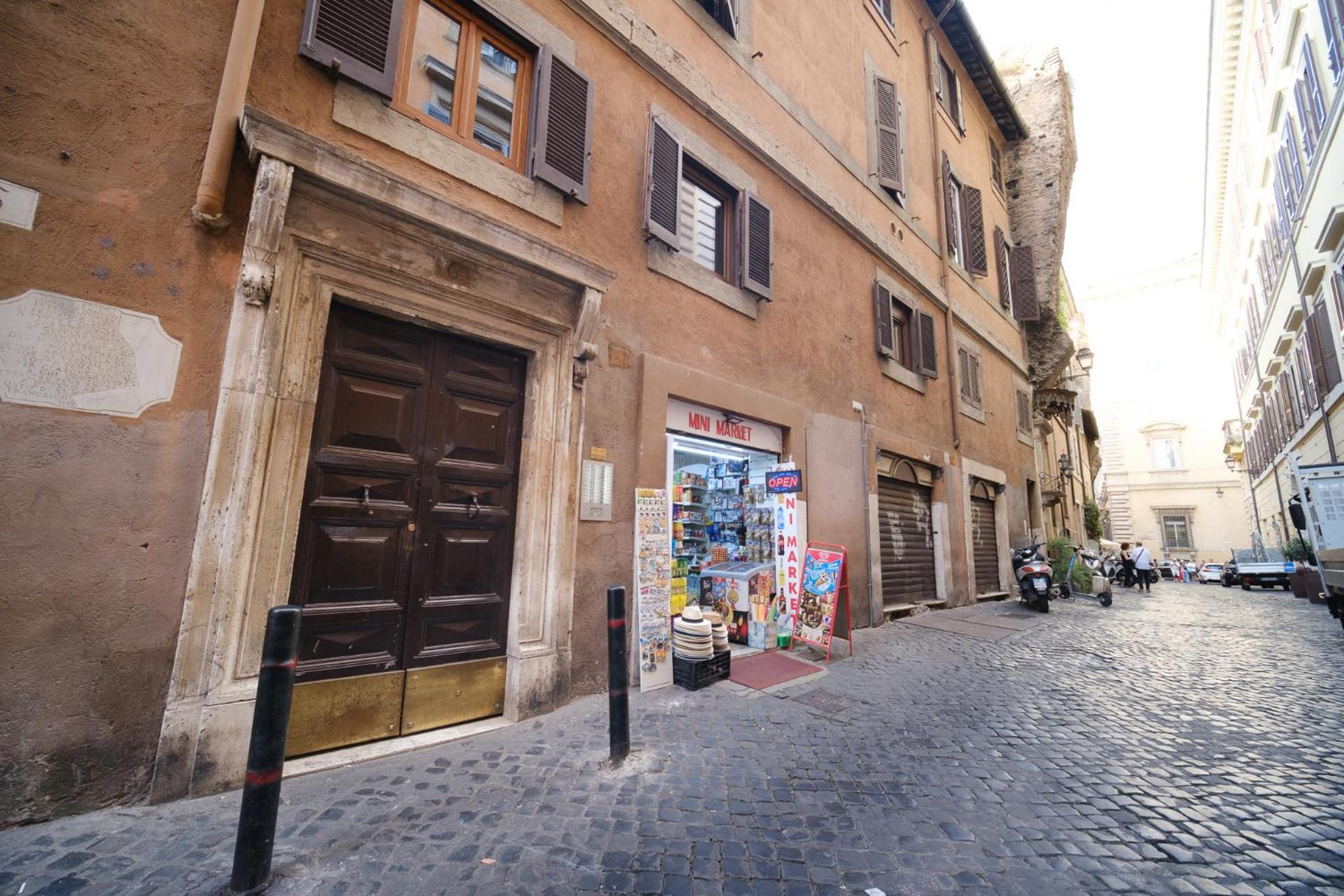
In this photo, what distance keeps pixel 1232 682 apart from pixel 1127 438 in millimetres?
47628

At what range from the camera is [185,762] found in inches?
106

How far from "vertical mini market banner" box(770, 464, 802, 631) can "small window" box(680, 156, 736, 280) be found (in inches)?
106

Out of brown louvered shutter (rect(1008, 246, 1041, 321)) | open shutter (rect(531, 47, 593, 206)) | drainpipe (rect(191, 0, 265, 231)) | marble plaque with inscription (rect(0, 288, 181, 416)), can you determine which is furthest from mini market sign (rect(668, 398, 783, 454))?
brown louvered shutter (rect(1008, 246, 1041, 321))

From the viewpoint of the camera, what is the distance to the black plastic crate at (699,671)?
4711 millimetres

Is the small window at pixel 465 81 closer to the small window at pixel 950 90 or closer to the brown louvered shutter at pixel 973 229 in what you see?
the brown louvered shutter at pixel 973 229

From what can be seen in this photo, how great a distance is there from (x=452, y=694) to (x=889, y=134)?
1096cm

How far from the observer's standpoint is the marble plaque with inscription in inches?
100

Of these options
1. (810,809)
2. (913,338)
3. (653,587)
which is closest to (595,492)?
(653,587)

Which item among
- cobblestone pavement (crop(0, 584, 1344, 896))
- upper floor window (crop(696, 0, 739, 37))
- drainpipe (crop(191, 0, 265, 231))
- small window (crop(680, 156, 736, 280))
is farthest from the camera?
upper floor window (crop(696, 0, 739, 37))

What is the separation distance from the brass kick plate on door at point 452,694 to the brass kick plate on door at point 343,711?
9cm

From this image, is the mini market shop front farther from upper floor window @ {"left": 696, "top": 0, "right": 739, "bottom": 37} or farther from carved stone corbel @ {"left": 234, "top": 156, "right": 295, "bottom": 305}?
upper floor window @ {"left": 696, "top": 0, "right": 739, "bottom": 37}

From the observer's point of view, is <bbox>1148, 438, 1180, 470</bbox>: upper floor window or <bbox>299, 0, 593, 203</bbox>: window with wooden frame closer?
<bbox>299, 0, 593, 203</bbox>: window with wooden frame

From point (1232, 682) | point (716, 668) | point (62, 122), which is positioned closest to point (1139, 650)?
point (1232, 682)

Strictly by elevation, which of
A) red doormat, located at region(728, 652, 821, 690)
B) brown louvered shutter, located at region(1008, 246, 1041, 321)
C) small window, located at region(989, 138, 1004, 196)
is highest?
small window, located at region(989, 138, 1004, 196)
